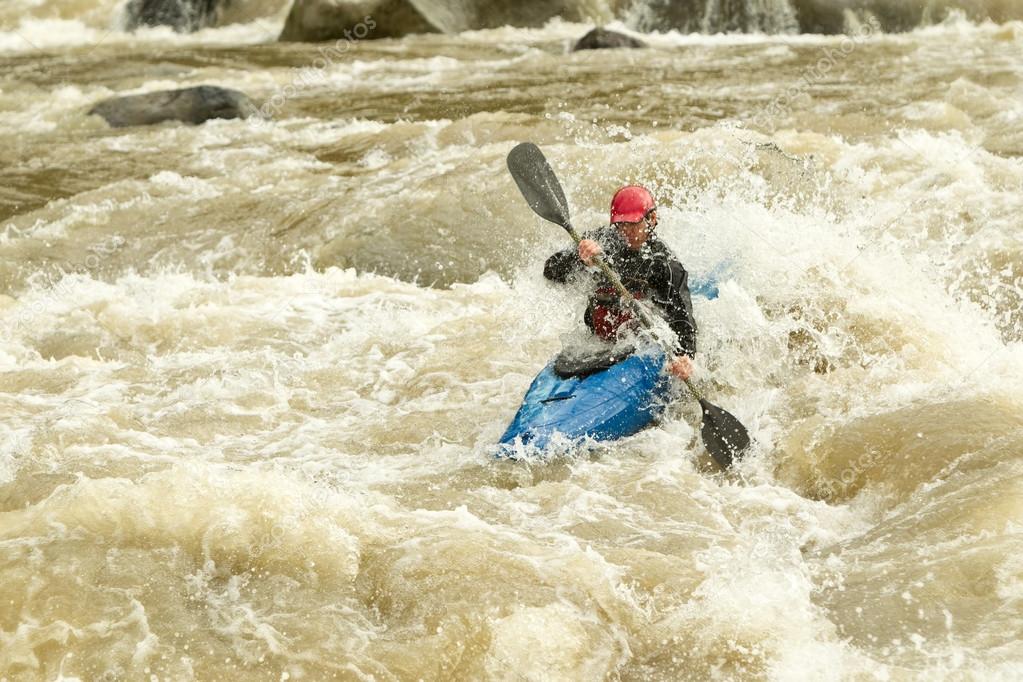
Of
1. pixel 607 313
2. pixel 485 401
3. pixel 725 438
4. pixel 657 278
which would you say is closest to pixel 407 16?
pixel 485 401

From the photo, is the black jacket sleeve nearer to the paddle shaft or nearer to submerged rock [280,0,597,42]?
the paddle shaft

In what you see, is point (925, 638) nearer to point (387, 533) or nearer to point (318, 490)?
point (387, 533)

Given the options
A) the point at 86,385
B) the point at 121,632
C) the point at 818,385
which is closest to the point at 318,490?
the point at 121,632

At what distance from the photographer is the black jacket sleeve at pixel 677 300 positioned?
526cm

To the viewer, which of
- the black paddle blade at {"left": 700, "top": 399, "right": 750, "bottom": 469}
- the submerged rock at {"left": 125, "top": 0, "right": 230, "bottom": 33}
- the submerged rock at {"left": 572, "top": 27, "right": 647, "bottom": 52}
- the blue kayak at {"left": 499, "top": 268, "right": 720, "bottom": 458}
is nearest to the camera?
the black paddle blade at {"left": 700, "top": 399, "right": 750, "bottom": 469}

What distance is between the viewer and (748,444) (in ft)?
16.8

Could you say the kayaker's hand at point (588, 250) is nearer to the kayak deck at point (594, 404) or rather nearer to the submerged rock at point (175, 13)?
the kayak deck at point (594, 404)

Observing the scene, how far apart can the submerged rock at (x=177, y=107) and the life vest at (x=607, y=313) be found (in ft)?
24.2

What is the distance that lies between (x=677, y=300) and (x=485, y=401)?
117 cm

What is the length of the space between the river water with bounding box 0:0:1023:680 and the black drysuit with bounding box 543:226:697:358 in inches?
18.2

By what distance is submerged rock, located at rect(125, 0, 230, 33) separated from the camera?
19281mm

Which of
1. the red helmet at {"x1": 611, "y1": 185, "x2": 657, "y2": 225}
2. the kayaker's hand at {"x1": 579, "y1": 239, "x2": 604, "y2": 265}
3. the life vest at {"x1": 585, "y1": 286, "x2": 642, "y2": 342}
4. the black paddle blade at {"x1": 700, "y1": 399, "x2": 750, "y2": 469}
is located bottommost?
the black paddle blade at {"x1": 700, "y1": 399, "x2": 750, "y2": 469}

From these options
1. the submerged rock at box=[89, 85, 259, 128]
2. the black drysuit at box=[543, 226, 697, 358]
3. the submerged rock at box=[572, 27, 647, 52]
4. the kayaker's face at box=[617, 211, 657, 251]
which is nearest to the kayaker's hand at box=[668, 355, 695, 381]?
the black drysuit at box=[543, 226, 697, 358]

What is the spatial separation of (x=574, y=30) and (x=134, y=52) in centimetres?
623
